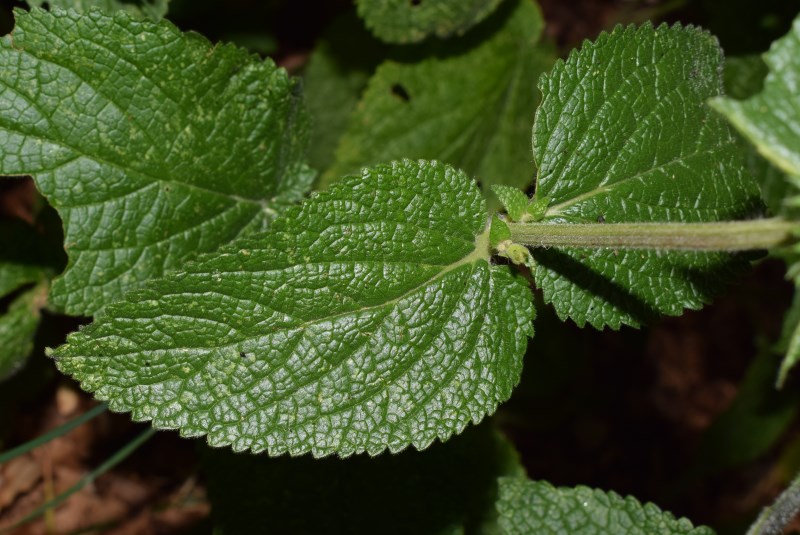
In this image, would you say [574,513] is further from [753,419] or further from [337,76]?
[337,76]

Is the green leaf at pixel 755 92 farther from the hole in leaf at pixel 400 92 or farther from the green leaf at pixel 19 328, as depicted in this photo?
the green leaf at pixel 19 328

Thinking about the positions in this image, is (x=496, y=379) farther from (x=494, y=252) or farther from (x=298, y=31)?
(x=298, y=31)

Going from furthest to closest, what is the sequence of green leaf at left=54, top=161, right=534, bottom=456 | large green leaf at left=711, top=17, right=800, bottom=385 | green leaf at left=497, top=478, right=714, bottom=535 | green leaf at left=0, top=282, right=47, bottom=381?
green leaf at left=0, top=282, right=47, bottom=381
green leaf at left=497, top=478, right=714, bottom=535
green leaf at left=54, top=161, right=534, bottom=456
large green leaf at left=711, top=17, right=800, bottom=385

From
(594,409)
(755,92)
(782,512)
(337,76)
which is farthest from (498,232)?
(594,409)

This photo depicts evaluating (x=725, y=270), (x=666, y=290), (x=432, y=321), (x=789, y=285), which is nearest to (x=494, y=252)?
(x=432, y=321)

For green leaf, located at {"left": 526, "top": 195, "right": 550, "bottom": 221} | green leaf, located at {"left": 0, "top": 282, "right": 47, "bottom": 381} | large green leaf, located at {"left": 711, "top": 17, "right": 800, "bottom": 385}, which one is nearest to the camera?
large green leaf, located at {"left": 711, "top": 17, "right": 800, "bottom": 385}

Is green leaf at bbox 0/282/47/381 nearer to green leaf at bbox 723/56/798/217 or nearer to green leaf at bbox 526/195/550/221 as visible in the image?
green leaf at bbox 526/195/550/221

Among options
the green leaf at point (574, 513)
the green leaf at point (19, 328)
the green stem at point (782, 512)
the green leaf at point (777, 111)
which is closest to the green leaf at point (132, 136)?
the green leaf at point (19, 328)

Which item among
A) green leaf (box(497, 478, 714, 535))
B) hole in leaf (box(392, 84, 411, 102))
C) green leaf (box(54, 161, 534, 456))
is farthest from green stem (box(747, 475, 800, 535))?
hole in leaf (box(392, 84, 411, 102))
